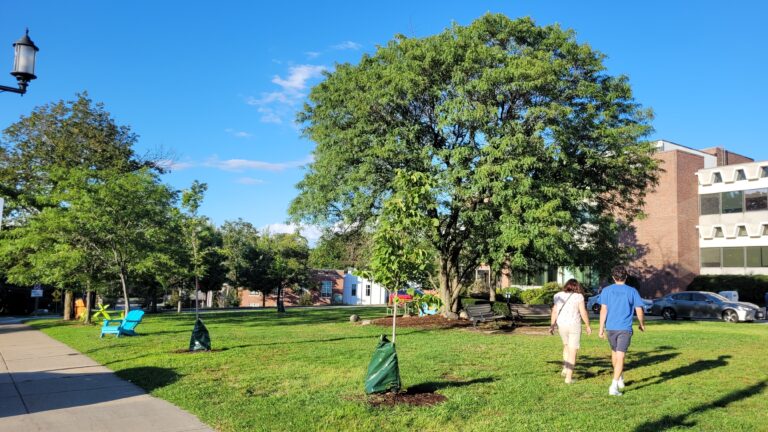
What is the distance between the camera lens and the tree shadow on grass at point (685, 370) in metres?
9.14

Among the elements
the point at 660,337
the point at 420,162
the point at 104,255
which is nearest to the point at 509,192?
the point at 420,162

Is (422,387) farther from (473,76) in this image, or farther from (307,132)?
(307,132)

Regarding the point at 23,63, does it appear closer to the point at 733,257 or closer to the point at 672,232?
the point at 672,232

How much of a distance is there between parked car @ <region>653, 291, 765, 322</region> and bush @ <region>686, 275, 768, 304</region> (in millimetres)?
11574

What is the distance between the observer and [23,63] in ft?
26.7

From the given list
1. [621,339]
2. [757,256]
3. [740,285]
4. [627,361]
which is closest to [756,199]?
[757,256]

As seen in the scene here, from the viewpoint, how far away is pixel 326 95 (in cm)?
2231

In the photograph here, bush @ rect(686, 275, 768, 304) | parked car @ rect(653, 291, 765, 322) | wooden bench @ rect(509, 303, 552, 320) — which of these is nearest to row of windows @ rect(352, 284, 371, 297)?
bush @ rect(686, 275, 768, 304)

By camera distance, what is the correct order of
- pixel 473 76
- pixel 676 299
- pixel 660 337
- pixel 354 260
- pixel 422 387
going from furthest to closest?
pixel 676 299 → pixel 354 260 → pixel 473 76 → pixel 660 337 → pixel 422 387

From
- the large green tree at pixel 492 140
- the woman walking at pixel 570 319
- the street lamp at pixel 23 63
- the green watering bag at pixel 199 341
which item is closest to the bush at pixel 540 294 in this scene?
the large green tree at pixel 492 140

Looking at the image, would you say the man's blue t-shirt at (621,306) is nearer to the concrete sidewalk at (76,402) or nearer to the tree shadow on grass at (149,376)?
the concrete sidewalk at (76,402)

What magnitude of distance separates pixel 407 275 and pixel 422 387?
5.44 feet

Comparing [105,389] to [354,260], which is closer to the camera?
[105,389]

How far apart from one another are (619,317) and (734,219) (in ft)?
137
